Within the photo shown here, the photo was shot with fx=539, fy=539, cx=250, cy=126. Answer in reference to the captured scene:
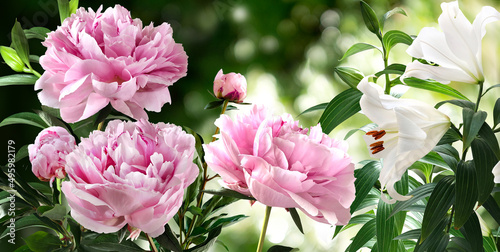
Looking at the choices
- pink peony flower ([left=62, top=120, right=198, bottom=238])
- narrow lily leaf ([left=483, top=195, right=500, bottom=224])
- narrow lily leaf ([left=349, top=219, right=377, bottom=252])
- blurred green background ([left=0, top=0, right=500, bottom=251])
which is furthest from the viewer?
blurred green background ([left=0, top=0, right=500, bottom=251])

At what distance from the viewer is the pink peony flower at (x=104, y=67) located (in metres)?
0.38

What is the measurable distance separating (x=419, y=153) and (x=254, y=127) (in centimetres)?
12

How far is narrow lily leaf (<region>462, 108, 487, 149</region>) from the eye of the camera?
37cm

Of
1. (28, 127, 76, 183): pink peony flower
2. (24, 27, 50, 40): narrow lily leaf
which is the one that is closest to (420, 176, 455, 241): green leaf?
(28, 127, 76, 183): pink peony flower

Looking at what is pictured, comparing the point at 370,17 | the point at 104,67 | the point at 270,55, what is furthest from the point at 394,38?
the point at 270,55

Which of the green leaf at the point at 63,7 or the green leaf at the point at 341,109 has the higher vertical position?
the green leaf at the point at 63,7

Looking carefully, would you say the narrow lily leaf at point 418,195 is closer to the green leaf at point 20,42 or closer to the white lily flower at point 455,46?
the white lily flower at point 455,46

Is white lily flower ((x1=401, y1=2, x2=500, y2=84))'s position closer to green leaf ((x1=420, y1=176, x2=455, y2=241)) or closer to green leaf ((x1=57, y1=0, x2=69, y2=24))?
green leaf ((x1=420, y1=176, x2=455, y2=241))

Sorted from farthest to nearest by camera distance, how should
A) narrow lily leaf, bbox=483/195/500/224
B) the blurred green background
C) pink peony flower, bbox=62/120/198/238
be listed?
the blurred green background
narrow lily leaf, bbox=483/195/500/224
pink peony flower, bbox=62/120/198/238

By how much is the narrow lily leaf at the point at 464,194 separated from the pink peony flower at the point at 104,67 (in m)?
0.22

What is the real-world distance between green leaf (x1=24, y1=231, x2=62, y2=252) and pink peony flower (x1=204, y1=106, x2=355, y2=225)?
0.15 meters

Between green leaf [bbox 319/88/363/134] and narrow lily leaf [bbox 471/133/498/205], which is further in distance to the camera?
green leaf [bbox 319/88/363/134]

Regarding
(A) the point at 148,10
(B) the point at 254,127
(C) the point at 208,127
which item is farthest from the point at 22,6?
(B) the point at 254,127

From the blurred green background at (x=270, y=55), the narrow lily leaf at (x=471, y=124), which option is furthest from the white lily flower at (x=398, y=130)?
the blurred green background at (x=270, y=55)
